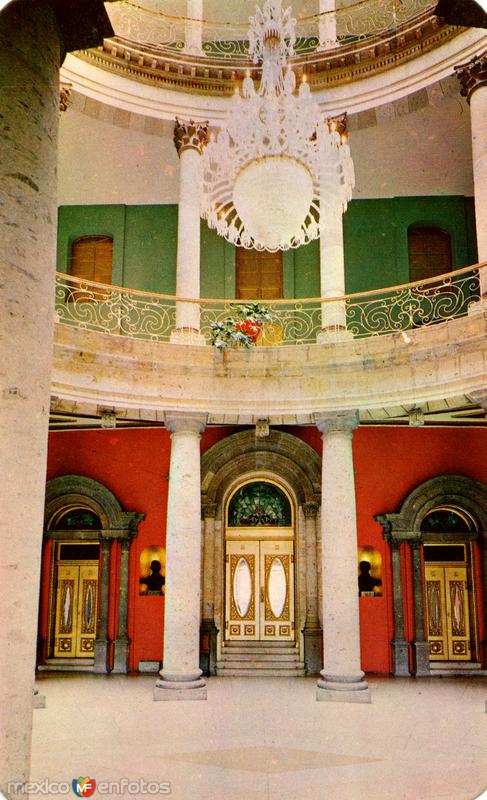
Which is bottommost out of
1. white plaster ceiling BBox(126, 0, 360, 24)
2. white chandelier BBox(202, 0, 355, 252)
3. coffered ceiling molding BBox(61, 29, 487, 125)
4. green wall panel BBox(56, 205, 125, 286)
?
white chandelier BBox(202, 0, 355, 252)

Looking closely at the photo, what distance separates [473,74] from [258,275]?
5485mm

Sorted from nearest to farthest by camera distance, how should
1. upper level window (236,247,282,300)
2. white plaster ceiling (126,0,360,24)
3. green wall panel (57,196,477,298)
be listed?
white plaster ceiling (126,0,360,24)
green wall panel (57,196,477,298)
upper level window (236,247,282,300)

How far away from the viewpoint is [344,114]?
1166 centimetres

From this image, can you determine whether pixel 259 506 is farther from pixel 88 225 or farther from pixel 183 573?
pixel 88 225

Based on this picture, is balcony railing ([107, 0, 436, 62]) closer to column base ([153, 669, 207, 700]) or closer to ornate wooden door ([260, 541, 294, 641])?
ornate wooden door ([260, 541, 294, 641])

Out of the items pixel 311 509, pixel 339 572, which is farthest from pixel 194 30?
pixel 339 572

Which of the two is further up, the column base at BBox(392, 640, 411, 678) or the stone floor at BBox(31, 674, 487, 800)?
the column base at BBox(392, 640, 411, 678)

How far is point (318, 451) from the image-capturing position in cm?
1288

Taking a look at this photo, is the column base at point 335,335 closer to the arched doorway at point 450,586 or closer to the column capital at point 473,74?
the column capital at point 473,74

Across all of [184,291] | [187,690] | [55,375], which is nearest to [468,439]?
[184,291]

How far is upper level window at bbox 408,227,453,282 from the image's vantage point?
46.1 ft

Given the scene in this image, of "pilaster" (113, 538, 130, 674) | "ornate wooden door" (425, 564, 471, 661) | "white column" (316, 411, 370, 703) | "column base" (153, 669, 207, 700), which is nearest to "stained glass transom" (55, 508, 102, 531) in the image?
"pilaster" (113, 538, 130, 674)

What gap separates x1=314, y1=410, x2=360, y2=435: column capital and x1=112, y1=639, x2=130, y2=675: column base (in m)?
5.41

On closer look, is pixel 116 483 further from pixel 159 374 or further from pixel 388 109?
pixel 388 109
